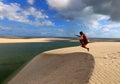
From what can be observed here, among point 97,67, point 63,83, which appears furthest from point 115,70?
point 63,83

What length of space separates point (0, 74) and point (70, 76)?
11.2 metres

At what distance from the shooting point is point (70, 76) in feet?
42.4

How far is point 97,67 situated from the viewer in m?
13.3

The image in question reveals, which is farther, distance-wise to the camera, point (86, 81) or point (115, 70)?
point (115, 70)

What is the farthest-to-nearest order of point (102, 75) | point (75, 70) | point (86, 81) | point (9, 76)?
point (9, 76) → point (75, 70) → point (102, 75) → point (86, 81)

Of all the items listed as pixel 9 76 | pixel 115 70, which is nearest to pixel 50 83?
pixel 115 70

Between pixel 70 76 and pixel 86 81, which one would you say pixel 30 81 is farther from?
pixel 86 81

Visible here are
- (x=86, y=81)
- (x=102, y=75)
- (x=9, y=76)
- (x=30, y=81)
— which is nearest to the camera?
(x=86, y=81)

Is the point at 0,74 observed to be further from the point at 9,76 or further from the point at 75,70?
the point at 75,70

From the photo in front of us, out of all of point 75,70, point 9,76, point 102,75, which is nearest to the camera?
point 102,75

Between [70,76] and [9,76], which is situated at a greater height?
[70,76]

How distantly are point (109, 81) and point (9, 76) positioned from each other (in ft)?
40.9

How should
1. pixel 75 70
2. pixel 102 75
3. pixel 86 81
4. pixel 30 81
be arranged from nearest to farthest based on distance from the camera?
1. pixel 86 81
2. pixel 102 75
3. pixel 75 70
4. pixel 30 81

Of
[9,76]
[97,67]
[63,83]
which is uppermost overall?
[97,67]
